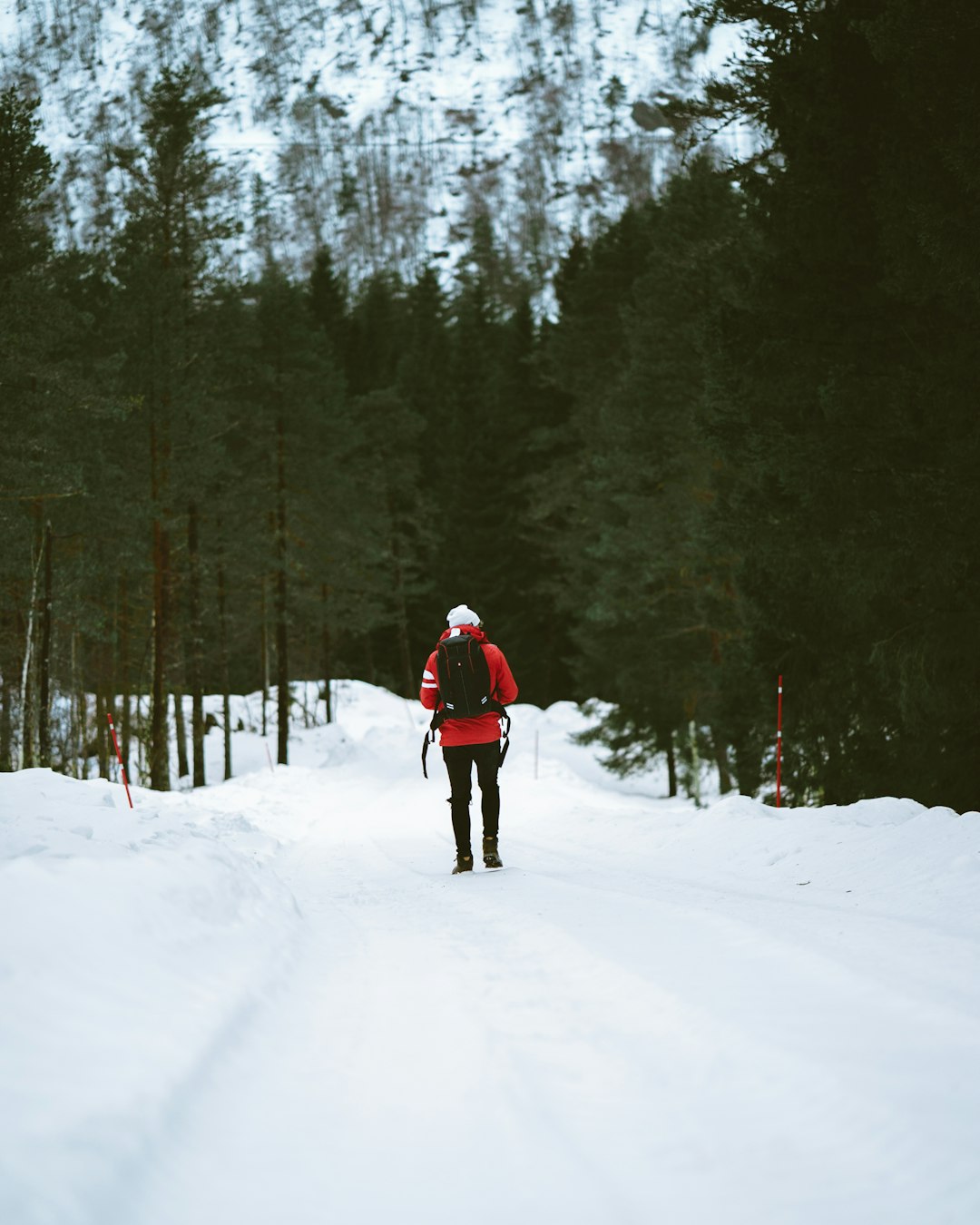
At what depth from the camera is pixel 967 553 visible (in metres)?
8.69

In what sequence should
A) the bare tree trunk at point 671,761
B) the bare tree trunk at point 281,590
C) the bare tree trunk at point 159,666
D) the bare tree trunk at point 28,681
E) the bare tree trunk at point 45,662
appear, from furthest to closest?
the bare tree trunk at point 281,590, the bare tree trunk at point 671,761, the bare tree trunk at point 159,666, the bare tree trunk at point 28,681, the bare tree trunk at point 45,662

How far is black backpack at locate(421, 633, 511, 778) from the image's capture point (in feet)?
27.5

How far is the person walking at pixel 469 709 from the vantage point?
8383 mm

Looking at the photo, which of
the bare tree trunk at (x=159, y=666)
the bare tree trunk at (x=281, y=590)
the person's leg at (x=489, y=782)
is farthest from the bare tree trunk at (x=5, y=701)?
the person's leg at (x=489, y=782)

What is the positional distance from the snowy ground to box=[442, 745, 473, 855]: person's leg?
1.53 m

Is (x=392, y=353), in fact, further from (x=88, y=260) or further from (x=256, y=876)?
(x=256, y=876)

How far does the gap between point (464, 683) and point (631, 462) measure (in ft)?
45.4

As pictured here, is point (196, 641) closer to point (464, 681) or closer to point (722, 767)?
point (722, 767)

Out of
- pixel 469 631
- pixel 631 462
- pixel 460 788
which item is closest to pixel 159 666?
pixel 631 462

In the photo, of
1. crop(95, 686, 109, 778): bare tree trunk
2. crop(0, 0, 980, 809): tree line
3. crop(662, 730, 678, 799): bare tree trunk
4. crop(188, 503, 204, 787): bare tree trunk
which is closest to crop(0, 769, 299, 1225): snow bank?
crop(0, 0, 980, 809): tree line

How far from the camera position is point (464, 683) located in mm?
8383

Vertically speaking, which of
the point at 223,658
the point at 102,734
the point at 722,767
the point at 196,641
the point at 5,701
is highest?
the point at 196,641

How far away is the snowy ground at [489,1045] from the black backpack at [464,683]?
2.12 m

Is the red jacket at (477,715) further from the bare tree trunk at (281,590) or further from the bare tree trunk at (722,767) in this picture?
the bare tree trunk at (281,590)
